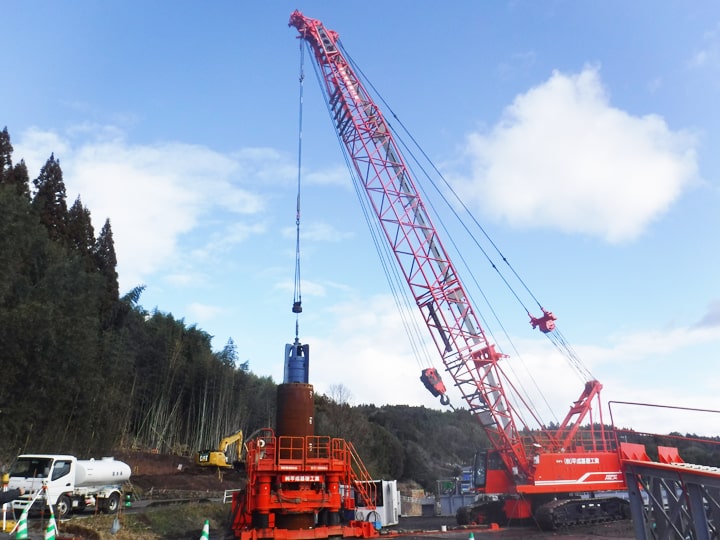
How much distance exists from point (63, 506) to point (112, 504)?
251 cm

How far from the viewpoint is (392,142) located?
2694 centimetres

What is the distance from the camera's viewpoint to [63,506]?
17.3m

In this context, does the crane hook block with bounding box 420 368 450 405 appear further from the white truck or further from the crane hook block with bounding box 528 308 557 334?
the white truck

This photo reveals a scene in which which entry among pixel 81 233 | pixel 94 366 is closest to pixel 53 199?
pixel 81 233

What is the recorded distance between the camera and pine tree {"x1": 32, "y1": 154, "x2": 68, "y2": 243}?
1340 inches

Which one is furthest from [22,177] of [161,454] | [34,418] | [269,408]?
[269,408]

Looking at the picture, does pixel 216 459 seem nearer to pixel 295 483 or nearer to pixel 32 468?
pixel 32 468

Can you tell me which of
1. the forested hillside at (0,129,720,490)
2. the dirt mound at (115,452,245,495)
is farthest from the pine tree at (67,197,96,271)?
the dirt mound at (115,452,245,495)

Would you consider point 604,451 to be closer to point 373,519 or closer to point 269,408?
point 373,519

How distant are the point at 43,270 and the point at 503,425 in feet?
71.3

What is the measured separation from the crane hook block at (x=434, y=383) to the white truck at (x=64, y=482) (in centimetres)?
1233

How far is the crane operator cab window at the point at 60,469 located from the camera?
1740cm

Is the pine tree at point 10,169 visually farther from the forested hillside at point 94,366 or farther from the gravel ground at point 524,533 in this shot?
the gravel ground at point 524,533

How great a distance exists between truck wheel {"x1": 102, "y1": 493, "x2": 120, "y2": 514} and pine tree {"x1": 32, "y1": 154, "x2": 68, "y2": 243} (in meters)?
18.9
